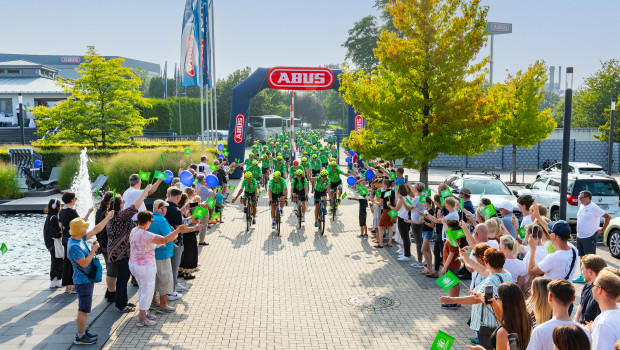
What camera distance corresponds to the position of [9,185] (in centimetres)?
1944

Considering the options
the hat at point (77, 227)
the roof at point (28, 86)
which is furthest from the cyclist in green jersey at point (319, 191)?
the roof at point (28, 86)

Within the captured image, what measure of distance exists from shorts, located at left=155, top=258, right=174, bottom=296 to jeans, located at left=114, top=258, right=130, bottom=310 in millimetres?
471

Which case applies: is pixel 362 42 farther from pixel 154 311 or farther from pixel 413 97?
pixel 154 311

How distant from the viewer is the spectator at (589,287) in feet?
14.5

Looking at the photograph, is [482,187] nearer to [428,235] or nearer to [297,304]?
[428,235]


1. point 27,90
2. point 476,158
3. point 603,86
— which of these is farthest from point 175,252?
point 27,90

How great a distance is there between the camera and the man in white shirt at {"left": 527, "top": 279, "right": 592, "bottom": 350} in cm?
359

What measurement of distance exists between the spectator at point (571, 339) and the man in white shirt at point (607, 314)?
31.9 inches

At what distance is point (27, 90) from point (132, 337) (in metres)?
50.3

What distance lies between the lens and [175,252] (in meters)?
8.19

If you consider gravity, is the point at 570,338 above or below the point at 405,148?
below

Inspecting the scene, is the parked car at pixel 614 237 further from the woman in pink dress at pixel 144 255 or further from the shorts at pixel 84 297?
the shorts at pixel 84 297

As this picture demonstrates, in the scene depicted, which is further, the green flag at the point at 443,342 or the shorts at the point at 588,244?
the shorts at the point at 588,244

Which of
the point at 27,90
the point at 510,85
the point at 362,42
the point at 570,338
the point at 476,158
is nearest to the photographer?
the point at 570,338
